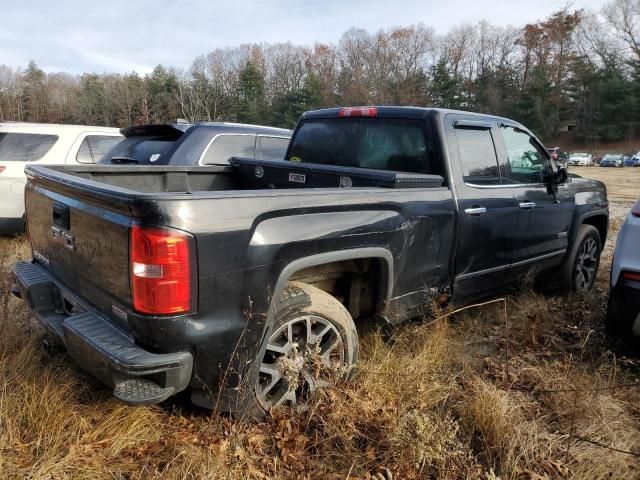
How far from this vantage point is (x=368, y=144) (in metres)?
3.97

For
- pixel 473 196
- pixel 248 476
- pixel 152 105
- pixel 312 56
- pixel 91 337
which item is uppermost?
pixel 312 56

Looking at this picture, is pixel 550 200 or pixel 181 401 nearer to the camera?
pixel 181 401

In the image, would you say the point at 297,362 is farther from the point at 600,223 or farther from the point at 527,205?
the point at 600,223

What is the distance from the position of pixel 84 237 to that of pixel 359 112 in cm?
242

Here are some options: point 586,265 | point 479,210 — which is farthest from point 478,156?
point 586,265

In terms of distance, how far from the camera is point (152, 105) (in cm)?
5947

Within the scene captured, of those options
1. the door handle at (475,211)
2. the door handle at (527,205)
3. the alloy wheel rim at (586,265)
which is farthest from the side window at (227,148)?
the alloy wheel rim at (586,265)

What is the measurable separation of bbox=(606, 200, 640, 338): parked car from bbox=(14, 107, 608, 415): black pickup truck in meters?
0.85

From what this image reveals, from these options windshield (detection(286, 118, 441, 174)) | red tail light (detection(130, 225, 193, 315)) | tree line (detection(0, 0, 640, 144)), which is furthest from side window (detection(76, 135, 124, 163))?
tree line (detection(0, 0, 640, 144))

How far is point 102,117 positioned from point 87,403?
2685 inches

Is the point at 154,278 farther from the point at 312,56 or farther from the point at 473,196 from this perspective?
the point at 312,56

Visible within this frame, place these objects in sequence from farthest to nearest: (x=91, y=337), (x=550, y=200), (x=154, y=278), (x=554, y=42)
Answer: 1. (x=554, y=42)
2. (x=550, y=200)
3. (x=91, y=337)
4. (x=154, y=278)

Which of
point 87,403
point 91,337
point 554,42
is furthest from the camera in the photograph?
point 554,42

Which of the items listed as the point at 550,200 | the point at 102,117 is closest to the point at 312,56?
the point at 102,117
